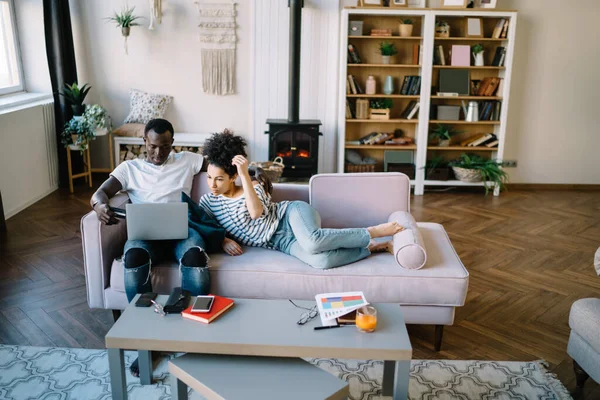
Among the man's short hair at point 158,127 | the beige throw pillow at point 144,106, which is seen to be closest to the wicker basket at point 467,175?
the beige throw pillow at point 144,106

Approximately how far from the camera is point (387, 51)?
5516 mm

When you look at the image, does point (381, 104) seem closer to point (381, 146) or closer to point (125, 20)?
point (381, 146)

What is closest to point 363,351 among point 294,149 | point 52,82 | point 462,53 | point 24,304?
point 24,304

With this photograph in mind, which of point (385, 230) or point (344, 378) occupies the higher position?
point (385, 230)

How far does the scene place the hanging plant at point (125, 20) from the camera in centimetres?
564

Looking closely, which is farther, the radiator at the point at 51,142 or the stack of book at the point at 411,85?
the stack of book at the point at 411,85

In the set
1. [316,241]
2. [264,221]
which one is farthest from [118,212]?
[316,241]

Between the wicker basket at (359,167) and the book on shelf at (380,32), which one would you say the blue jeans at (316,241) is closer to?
the wicker basket at (359,167)

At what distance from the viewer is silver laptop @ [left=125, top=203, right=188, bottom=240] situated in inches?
104

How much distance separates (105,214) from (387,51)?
11.9ft

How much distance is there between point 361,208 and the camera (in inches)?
124

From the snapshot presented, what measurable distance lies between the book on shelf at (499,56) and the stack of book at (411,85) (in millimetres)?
762

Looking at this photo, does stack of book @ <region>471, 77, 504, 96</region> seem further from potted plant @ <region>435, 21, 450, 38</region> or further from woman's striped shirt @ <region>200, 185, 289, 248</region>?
woman's striped shirt @ <region>200, 185, 289, 248</region>

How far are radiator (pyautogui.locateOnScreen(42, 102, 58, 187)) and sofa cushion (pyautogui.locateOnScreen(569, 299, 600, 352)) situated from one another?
15.4 ft
